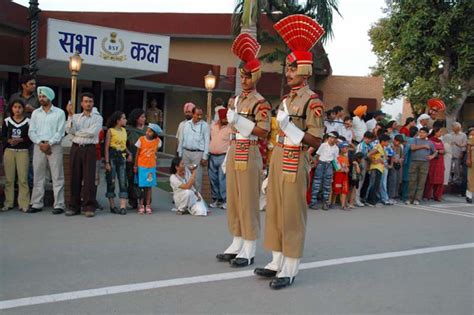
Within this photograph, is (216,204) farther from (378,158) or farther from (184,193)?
(378,158)

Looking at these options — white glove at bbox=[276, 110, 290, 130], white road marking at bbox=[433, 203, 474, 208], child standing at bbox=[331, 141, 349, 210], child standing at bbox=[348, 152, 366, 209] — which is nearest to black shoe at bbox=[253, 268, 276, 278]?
white glove at bbox=[276, 110, 290, 130]

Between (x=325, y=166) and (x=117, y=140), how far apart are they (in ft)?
12.9

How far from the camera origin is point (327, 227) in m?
7.91

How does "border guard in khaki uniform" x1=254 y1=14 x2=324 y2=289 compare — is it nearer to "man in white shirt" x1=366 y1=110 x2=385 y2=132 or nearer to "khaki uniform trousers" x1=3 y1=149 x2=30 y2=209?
"khaki uniform trousers" x1=3 y1=149 x2=30 y2=209

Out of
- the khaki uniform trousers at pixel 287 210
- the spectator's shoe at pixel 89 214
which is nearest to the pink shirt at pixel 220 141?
the spectator's shoe at pixel 89 214

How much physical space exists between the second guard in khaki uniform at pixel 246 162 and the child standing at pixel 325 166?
178 inches

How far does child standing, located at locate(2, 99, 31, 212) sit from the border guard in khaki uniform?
4.68m

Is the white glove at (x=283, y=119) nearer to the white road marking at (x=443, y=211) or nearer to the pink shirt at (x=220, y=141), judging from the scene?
the pink shirt at (x=220, y=141)

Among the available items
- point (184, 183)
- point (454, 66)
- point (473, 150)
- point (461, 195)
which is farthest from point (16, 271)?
point (454, 66)

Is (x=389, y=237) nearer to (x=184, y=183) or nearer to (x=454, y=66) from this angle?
(x=184, y=183)

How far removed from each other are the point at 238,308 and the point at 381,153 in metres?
7.20

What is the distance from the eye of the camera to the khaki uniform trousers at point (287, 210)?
187 inches

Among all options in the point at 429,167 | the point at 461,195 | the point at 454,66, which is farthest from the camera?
the point at 454,66

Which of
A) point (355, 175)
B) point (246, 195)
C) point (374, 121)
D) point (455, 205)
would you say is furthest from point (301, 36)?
point (374, 121)
